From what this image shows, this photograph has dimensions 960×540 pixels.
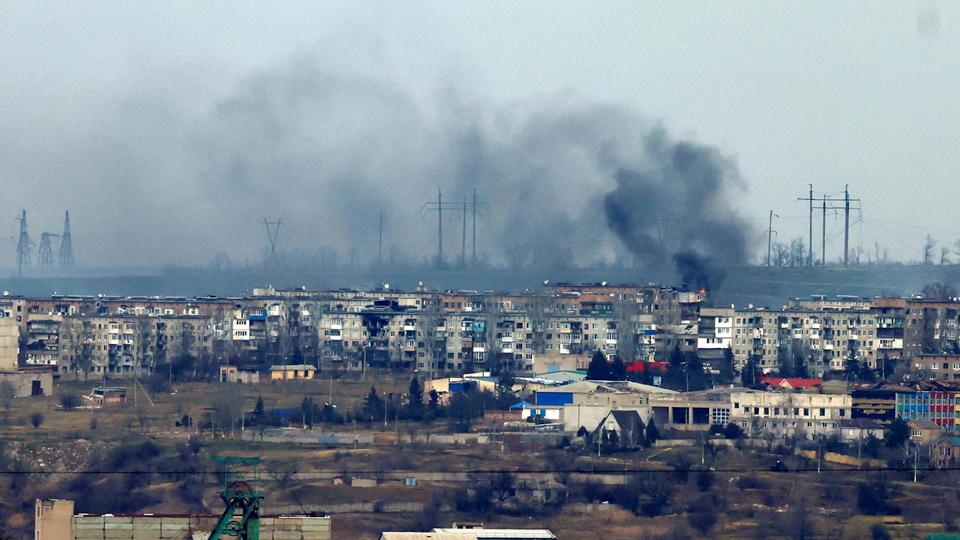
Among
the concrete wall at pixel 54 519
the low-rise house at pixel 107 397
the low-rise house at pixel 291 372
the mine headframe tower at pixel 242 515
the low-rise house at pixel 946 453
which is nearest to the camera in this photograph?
the mine headframe tower at pixel 242 515

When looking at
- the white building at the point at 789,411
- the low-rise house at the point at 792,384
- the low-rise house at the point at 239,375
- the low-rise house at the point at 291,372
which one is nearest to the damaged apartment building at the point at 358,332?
the low-rise house at the point at 291,372

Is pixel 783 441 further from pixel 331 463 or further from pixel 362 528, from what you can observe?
pixel 362 528

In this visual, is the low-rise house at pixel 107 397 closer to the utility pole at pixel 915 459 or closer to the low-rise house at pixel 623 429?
the low-rise house at pixel 623 429

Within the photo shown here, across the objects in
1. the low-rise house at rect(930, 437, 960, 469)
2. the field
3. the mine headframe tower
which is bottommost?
the field

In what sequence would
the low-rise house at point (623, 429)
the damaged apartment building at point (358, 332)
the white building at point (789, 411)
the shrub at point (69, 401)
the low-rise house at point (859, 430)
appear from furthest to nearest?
the damaged apartment building at point (358, 332)
the shrub at point (69, 401)
the white building at point (789, 411)
the low-rise house at point (859, 430)
the low-rise house at point (623, 429)

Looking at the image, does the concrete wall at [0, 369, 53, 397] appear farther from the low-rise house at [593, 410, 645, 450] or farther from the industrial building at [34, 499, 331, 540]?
the industrial building at [34, 499, 331, 540]

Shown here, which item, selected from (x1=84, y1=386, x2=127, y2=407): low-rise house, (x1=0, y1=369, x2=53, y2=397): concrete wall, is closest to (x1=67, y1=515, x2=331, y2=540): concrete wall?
(x1=84, y1=386, x2=127, y2=407): low-rise house

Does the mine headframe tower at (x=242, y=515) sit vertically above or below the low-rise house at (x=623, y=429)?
above

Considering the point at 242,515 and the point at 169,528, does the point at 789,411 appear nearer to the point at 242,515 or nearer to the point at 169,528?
the point at 169,528

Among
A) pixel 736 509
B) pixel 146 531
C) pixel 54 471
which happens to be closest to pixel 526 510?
pixel 736 509
